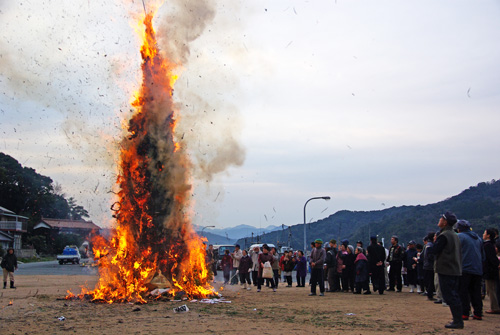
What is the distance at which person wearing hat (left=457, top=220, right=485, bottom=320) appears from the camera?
Answer: 11227 millimetres

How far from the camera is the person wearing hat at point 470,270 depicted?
11.2 meters

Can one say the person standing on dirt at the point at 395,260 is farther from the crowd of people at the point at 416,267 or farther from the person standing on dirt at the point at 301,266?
the person standing on dirt at the point at 301,266

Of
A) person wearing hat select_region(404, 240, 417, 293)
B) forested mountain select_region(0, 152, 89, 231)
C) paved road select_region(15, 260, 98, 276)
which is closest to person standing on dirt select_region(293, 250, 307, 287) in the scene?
person wearing hat select_region(404, 240, 417, 293)

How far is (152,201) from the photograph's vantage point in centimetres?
1664

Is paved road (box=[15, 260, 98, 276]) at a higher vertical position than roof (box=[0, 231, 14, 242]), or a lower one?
lower

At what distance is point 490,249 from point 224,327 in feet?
21.4

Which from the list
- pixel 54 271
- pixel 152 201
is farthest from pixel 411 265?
pixel 54 271

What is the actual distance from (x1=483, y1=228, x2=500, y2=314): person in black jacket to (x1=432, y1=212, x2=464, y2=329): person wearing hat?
7.23 feet

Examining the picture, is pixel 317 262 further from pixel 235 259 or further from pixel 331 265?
pixel 235 259

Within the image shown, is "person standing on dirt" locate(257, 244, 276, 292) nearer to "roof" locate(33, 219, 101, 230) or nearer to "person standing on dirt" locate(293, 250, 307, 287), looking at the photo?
"person standing on dirt" locate(293, 250, 307, 287)

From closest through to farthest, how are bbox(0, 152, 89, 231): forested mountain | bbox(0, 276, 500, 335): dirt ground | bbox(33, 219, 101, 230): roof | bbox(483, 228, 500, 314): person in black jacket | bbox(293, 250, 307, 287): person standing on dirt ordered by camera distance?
bbox(0, 276, 500, 335): dirt ground
bbox(483, 228, 500, 314): person in black jacket
bbox(293, 250, 307, 287): person standing on dirt
bbox(0, 152, 89, 231): forested mountain
bbox(33, 219, 101, 230): roof

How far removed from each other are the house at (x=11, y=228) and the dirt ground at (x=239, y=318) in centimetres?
6257

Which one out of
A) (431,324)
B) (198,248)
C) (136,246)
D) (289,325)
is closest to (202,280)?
(198,248)

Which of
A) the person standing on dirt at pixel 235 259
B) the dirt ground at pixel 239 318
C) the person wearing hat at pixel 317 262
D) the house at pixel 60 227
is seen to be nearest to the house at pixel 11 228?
the house at pixel 60 227
